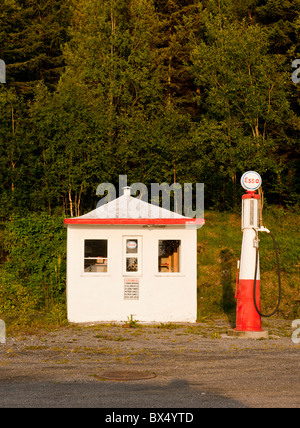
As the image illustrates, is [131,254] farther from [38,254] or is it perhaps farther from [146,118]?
[146,118]

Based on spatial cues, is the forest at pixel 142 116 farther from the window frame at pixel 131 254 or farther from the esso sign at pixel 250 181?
the esso sign at pixel 250 181

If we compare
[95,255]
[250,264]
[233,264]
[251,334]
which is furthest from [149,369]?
[233,264]

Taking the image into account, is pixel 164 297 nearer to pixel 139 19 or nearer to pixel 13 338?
pixel 13 338

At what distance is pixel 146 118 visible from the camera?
3059 centimetres

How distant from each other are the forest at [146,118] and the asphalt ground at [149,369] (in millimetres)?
8813

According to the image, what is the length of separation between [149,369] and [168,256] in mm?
7153

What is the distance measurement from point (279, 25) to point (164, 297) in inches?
864

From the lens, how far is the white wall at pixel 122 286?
16.3 meters

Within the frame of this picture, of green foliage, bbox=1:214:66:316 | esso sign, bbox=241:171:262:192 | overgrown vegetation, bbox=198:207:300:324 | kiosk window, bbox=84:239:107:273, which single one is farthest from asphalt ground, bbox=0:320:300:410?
green foliage, bbox=1:214:66:316

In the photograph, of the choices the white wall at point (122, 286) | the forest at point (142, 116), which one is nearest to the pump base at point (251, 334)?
the white wall at point (122, 286)

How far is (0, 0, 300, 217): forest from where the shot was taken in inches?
1062

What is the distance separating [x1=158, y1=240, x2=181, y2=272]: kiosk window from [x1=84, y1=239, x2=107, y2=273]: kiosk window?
143 centimetres

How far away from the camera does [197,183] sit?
3138 cm
